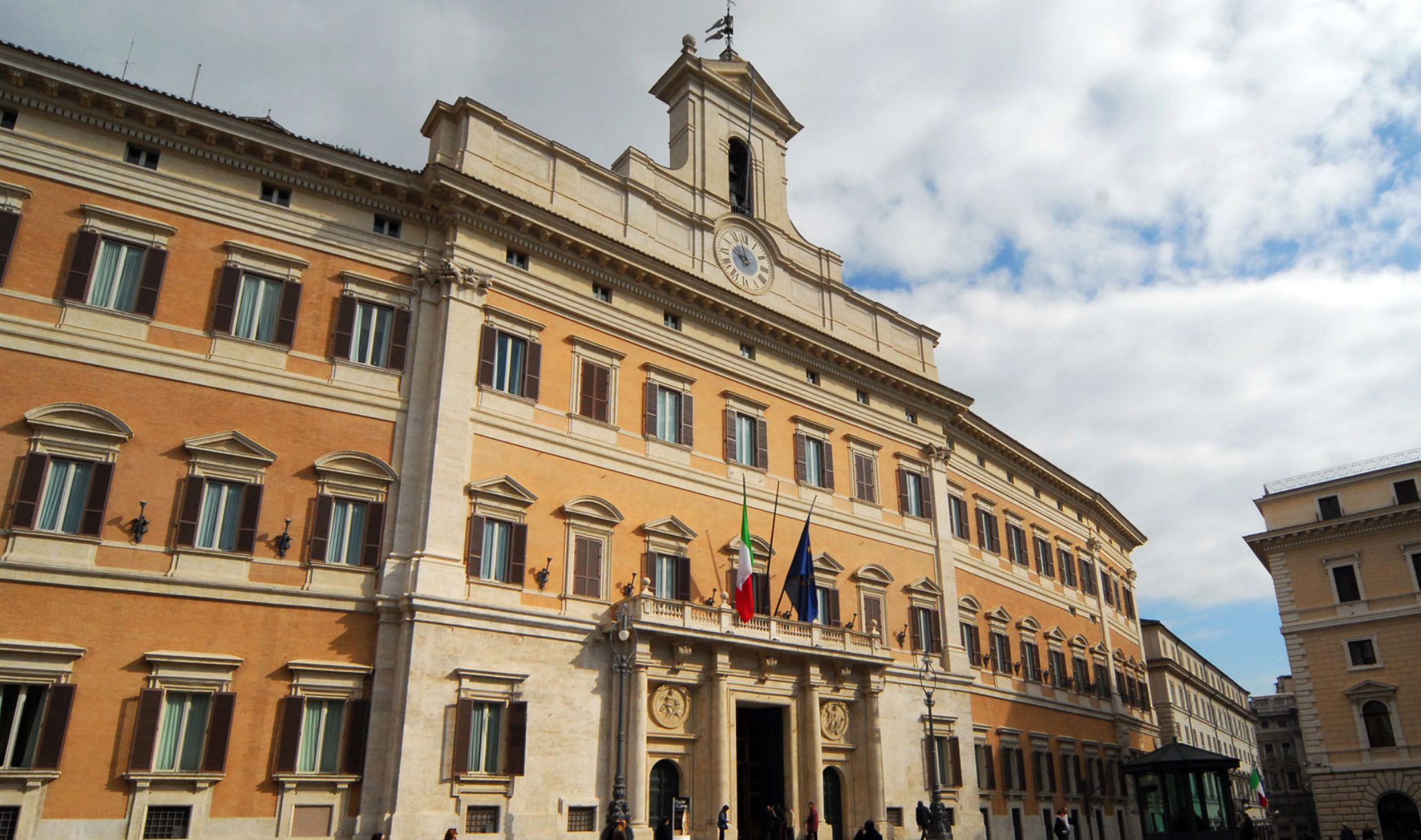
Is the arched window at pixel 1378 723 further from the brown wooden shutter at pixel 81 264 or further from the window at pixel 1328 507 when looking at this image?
the brown wooden shutter at pixel 81 264

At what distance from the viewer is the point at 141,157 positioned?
868 inches

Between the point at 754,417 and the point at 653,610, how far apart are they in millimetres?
8077

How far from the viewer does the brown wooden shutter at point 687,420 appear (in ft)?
92.8

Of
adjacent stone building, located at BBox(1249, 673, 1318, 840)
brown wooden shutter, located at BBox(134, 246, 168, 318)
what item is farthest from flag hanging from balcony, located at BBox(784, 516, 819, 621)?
adjacent stone building, located at BBox(1249, 673, 1318, 840)

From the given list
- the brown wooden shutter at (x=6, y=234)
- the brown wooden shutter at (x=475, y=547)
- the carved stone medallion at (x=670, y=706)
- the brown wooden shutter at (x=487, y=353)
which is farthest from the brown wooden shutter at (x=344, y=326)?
the carved stone medallion at (x=670, y=706)

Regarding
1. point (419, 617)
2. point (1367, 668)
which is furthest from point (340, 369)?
point (1367, 668)

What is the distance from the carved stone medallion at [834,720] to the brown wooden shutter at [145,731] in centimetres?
1629

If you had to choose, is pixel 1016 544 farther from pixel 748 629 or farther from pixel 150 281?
pixel 150 281

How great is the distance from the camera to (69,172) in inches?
827

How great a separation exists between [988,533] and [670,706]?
19.1 metres

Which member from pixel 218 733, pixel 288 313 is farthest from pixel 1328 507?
pixel 218 733

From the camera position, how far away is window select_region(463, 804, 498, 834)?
69.1 feet

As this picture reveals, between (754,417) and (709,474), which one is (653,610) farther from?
(754,417)

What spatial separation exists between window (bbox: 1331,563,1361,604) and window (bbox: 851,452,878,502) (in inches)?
992
